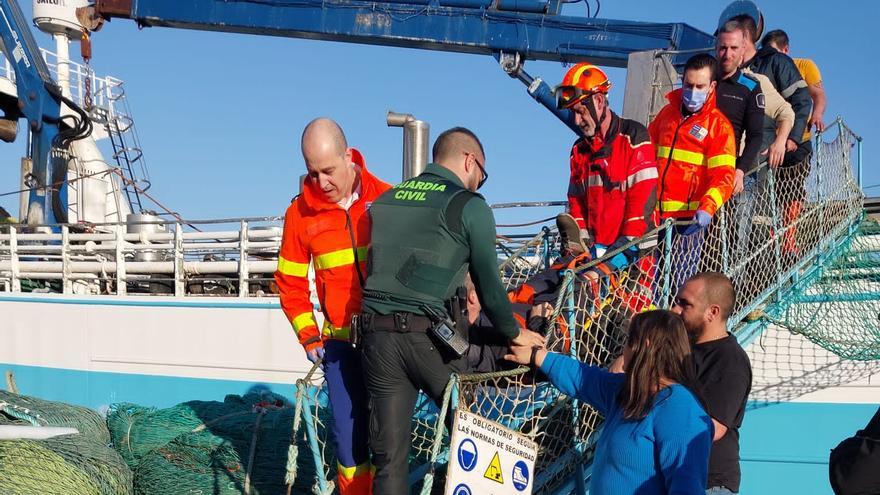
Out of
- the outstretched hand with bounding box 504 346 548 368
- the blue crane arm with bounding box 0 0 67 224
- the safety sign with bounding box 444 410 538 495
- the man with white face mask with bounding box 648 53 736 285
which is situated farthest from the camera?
the blue crane arm with bounding box 0 0 67 224

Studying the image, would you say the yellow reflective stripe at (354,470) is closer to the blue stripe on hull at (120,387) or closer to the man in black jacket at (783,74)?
the man in black jacket at (783,74)

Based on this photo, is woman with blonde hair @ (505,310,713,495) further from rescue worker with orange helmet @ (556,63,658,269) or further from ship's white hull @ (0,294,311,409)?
ship's white hull @ (0,294,311,409)

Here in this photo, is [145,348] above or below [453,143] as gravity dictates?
below

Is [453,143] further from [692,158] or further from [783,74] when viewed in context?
[783,74]

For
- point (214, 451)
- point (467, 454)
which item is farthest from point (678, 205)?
point (214, 451)

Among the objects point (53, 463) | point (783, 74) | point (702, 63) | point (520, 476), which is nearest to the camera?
point (520, 476)

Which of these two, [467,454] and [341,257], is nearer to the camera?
[467,454]

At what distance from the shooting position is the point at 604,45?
31.0 feet

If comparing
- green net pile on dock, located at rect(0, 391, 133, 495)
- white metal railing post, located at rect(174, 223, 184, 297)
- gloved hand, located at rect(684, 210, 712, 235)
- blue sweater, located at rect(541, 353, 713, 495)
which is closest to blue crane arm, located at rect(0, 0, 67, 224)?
white metal railing post, located at rect(174, 223, 184, 297)

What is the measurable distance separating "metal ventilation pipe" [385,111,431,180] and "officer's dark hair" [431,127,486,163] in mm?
4926

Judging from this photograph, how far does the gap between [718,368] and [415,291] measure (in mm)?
1178

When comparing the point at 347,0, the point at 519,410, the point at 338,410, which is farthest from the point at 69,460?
the point at 347,0

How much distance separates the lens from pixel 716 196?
402cm

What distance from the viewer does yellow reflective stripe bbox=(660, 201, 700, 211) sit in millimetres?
4375
